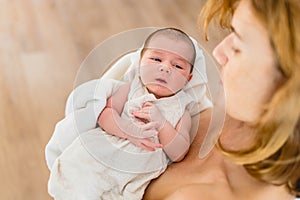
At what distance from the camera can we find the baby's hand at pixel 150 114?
1069mm

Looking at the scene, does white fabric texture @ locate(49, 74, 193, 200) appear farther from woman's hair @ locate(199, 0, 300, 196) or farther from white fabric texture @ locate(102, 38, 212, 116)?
woman's hair @ locate(199, 0, 300, 196)

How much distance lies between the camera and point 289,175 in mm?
925

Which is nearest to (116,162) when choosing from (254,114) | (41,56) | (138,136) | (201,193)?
(138,136)

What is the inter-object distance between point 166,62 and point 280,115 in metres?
0.30

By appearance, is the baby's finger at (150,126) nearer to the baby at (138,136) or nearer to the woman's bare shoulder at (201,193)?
the baby at (138,136)

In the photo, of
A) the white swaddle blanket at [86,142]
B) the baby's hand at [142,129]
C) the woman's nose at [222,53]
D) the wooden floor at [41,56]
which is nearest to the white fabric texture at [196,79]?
the white swaddle blanket at [86,142]

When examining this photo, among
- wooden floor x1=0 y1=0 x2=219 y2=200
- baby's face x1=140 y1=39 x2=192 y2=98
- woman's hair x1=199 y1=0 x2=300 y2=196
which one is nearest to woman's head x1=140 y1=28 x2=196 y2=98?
baby's face x1=140 y1=39 x2=192 y2=98

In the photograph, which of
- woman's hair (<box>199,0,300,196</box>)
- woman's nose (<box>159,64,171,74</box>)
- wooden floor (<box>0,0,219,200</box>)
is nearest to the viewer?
woman's hair (<box>199,0,300,196</box>)

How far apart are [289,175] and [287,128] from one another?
0.38ft

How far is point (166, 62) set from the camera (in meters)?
1.07

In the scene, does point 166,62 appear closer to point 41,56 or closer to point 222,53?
point 222,53

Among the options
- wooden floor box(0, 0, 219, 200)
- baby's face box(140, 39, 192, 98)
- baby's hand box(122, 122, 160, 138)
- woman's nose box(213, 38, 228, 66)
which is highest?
woman's nose box(213, 38, 228, 66)

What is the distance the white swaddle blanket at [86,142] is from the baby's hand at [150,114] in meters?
0.07

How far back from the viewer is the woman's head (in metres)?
1.07
